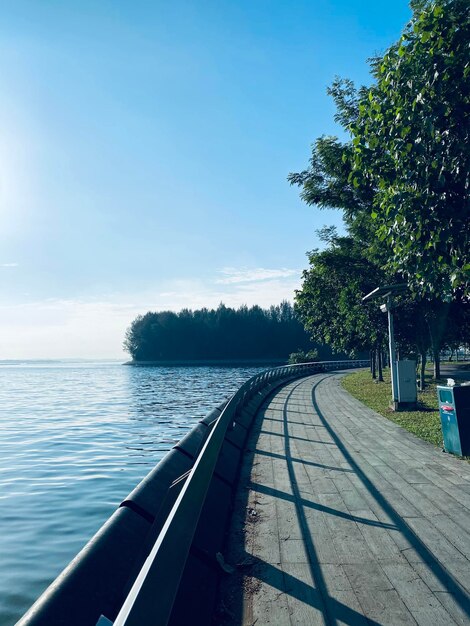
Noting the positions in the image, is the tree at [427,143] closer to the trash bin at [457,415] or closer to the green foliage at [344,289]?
the trash bin at [457,415]

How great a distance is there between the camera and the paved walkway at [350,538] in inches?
158

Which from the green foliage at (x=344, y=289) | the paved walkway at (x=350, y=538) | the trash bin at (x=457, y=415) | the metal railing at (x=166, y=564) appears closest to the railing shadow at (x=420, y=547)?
the paved walkway at (x=350, y=538)

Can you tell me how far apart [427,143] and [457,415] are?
5004 millimetres

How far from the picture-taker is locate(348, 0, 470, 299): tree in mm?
7898

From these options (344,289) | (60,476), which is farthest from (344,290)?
(60,476)

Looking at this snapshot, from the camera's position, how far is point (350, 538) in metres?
5.46

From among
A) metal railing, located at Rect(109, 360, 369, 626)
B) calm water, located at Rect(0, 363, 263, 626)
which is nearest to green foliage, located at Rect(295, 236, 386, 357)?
calm water, located at Rect(0, 363, 263, 626)

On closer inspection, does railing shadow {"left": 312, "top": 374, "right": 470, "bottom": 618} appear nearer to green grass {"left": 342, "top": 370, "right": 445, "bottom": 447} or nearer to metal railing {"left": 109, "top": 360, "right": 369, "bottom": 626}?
metal railing {"left": 109, "top": 360, "right": 369, "bottom": 626}

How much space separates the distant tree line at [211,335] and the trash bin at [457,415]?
152 meters

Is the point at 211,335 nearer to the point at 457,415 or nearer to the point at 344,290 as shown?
the point at 344,290

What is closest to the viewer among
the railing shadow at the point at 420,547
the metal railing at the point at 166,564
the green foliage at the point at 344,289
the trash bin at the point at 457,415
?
the metal railing at the point at 166,564

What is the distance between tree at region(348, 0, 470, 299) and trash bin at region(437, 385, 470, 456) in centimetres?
206

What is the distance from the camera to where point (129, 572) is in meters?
4.28

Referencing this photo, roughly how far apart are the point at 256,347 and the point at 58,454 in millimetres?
149556
